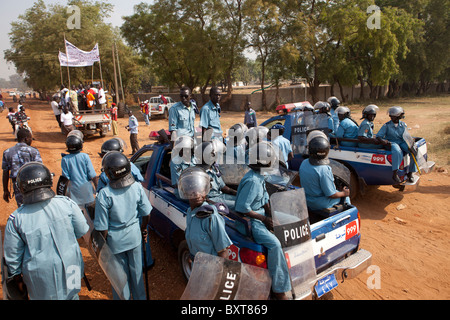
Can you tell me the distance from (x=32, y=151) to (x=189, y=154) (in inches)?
108

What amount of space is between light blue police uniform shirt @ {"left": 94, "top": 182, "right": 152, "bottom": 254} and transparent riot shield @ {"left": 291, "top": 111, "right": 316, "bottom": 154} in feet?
15.6

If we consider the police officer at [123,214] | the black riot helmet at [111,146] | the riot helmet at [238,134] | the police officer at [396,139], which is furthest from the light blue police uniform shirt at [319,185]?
the black riot helmet at [111,146]

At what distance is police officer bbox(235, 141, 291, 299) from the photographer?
2.86 meters

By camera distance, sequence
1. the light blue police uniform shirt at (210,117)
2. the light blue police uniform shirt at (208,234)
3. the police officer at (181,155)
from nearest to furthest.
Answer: the light blue police uniform shirt at (208,234), the police officer at (181,155), the light blue police uniform shirt at (210,117)

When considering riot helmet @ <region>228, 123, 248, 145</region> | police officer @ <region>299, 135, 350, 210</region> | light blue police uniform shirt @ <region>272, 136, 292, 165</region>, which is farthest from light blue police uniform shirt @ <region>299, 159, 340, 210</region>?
riot helmet @ <region>228, 123, 248, 145</region>

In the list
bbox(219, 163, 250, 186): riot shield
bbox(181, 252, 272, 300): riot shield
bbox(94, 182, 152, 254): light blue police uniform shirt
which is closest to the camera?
bbox(181, 252, 272, 300): riot shield

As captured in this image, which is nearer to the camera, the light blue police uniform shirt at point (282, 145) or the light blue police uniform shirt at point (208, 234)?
the light blue police uniform shirt at point (208, 234)

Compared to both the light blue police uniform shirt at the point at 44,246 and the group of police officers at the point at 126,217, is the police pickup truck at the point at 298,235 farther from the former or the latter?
the light blue police uniform shirt at the point at 44,246

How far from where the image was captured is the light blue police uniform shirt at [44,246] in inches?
101

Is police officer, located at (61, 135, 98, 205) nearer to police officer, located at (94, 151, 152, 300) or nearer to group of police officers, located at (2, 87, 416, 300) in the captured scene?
group of police officers, located at (2, 87, 416, 300)

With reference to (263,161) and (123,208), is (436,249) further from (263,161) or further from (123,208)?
(123,208)

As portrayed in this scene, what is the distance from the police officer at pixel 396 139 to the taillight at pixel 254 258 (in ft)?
13.3

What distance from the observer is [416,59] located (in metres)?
28.4
